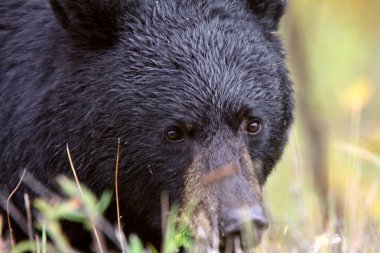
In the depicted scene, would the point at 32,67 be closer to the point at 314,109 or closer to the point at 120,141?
the point at 120,141

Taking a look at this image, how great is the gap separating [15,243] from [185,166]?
113 centimetres

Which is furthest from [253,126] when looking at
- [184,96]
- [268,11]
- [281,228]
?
[281,228]

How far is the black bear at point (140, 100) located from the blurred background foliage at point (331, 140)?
0.52 m

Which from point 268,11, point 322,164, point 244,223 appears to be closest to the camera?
point 244,223

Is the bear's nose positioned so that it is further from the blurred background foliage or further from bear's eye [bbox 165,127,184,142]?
bear's eye [bbox 165,127,184,142]

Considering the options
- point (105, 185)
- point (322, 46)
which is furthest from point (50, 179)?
point (322, 46)

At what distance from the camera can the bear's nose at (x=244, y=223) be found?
18.6ft

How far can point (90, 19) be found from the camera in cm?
636

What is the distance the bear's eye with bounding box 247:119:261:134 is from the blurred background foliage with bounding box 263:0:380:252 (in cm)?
25

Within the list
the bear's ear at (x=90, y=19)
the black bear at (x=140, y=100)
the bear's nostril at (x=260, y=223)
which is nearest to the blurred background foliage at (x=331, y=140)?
the bear's nostril at (x=260, y=223)

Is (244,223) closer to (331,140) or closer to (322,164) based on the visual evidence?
(322,164)

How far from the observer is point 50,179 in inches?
254

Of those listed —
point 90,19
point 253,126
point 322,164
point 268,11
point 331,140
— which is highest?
point 90,19

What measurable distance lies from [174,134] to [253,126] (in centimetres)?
46
